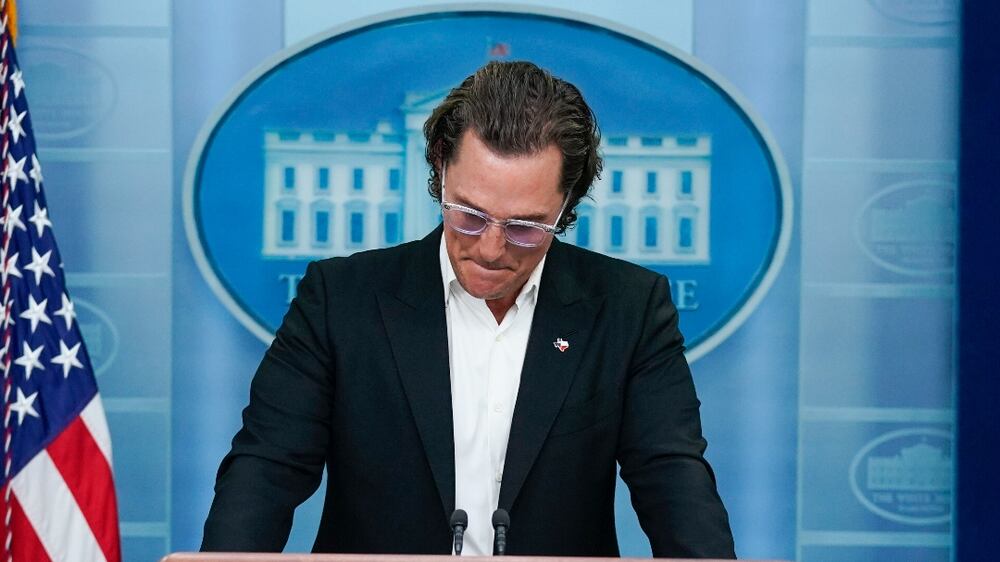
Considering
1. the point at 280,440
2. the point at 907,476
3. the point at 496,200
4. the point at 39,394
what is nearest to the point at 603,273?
the point at 496,200

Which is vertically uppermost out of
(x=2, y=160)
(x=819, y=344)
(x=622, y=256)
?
(x=2, y=160)

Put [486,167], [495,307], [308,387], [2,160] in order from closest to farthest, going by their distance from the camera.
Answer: [486,167], [308,387], [495,307], [2,160]

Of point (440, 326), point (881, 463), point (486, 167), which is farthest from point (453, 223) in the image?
point (881, 463)

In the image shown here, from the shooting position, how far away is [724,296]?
339 centimetres

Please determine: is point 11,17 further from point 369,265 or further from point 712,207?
point 712,207

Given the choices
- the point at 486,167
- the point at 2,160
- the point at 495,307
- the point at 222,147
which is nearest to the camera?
the point at 486,167

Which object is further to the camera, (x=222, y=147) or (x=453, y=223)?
(x=222, y=147)

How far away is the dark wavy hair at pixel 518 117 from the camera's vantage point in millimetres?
1854

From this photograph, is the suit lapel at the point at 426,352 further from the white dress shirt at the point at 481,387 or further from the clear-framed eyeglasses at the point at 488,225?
the clear-framed eyeglasses at the point at 488,225

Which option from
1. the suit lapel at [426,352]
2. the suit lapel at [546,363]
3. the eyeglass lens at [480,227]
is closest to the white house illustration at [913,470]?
the suit lapel at [546,363]

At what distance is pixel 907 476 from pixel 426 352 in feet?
6.33

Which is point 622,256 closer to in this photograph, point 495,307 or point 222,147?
point 222,147

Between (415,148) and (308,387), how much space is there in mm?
1471

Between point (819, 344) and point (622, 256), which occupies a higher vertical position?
point (622, 256)
